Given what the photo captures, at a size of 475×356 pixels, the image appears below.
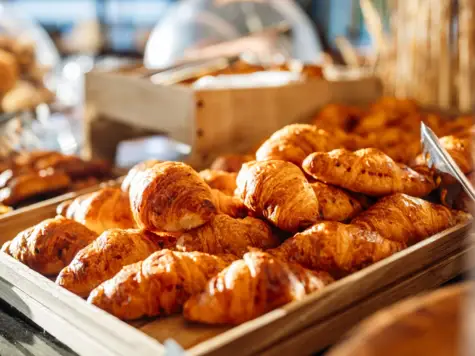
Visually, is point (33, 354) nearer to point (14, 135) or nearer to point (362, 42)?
point (14, 135)

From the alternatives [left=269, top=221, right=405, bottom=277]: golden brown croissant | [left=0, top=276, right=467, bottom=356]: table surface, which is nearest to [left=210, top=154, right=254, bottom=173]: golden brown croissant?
[left=269, top=221, right=405, bottom=277]: golden brown croissant

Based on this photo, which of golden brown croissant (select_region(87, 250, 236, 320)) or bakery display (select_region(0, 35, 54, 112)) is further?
bakery display (select_region(0, 35, 54, 112))

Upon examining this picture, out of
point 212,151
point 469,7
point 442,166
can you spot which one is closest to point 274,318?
point 442,166

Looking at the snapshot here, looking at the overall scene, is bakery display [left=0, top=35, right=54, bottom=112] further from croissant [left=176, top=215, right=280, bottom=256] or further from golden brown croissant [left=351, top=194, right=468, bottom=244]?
golden brown croissant [left=351, top=194, right=468, bottom=244]

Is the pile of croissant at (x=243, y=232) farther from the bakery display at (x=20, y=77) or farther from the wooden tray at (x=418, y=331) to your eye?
the bakery display at (x=20, y=77)

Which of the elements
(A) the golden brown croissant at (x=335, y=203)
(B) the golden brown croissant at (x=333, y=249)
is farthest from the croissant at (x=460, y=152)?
(B) the golden brown croissant at (x=333, y=249)

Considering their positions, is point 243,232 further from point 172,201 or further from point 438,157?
point 438,157
